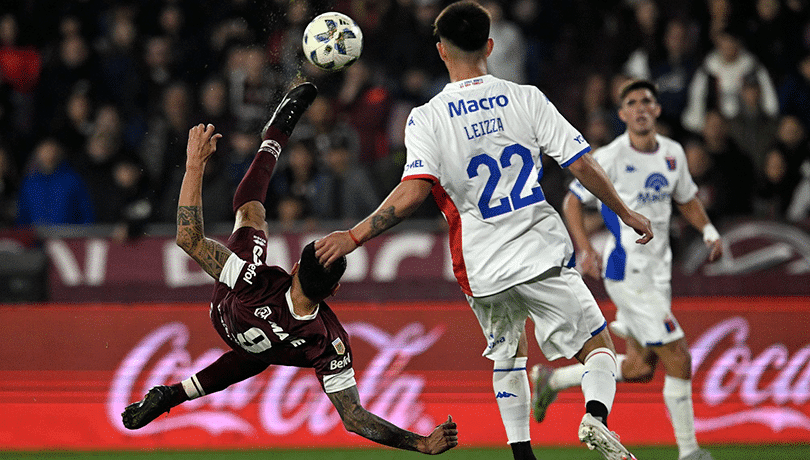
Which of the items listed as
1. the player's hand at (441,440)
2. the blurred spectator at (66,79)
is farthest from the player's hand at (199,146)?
the blurred spectator at (66,79)

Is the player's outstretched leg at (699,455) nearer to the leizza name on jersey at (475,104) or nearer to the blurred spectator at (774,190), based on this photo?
the leizza name on jersey at (475,104)

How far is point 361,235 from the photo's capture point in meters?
4.61

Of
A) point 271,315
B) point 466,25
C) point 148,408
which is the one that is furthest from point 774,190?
point 148,408

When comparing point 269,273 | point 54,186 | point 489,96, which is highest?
point 489,96

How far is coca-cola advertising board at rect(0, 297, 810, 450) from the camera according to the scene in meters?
7.52

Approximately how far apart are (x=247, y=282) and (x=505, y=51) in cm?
649

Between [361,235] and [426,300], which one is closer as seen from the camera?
[361,235]

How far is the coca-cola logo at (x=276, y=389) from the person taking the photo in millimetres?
7660

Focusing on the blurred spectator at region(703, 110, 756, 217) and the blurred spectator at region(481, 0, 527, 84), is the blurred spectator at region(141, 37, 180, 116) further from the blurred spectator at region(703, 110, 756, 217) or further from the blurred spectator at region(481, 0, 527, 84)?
the blurred spectator at region(703, 110, 756, 217)

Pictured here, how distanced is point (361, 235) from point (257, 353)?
4.03ft

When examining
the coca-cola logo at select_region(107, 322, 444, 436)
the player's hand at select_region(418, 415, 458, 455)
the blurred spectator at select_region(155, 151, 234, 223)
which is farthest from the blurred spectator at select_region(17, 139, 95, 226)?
the player's hand at select_region(418, 415, 458, 455)

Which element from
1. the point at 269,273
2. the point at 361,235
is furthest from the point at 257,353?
the point at 361,235

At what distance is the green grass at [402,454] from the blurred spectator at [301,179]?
2.95 m

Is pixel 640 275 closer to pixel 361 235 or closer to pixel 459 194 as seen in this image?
pixel 459 194
